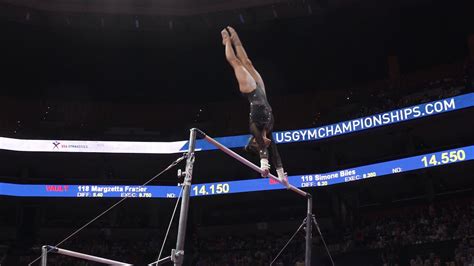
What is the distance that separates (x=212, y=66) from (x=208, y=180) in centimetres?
657

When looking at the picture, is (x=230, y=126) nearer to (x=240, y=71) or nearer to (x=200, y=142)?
(x=200, y=142)

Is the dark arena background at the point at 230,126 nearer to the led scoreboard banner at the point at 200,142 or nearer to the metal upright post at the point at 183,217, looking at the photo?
the led scoreboard banner at the point at 200,142

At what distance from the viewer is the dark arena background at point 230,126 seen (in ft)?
82.2

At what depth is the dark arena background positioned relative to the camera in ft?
82.2

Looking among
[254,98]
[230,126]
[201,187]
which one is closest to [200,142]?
[201,187]

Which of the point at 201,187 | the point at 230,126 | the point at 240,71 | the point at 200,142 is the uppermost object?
the point at 230,126

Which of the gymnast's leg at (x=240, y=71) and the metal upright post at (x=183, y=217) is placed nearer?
the metal upright post at (x=183, y=217)

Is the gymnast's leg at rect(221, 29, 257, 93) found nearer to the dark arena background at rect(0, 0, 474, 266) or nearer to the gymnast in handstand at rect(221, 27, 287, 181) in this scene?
the gymnast in handstand at rect(221, 27, 287, 181)

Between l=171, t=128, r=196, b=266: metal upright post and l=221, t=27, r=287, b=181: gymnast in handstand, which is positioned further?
l=221, t=27, r=287, b=181: gymnast in handstand

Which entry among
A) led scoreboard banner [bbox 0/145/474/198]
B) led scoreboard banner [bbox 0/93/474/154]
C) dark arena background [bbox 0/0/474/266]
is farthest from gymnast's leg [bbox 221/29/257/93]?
led scoreboard banner [bbox 0/145/474/198]

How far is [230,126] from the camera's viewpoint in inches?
1262

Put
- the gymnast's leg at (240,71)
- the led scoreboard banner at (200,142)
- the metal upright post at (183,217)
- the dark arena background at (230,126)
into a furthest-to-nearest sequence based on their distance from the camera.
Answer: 1. the dark arena background at (230,126)
2. the led scoreboard banner at (200,142)
3. the gymnast's leg at (240,71)
4. the metal upright post at (183,217)

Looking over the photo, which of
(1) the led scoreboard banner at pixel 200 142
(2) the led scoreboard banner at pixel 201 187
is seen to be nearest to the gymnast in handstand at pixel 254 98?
(1) the led scoreboard banner at pixel 200 142

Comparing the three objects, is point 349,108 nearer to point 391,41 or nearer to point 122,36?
point 391,41
